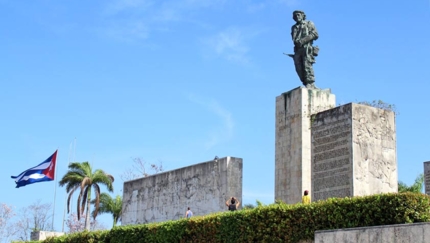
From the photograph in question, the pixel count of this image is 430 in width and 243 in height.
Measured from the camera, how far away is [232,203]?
689 inches

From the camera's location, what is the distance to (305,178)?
1734cm

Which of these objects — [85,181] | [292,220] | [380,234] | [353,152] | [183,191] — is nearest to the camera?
[380,234]

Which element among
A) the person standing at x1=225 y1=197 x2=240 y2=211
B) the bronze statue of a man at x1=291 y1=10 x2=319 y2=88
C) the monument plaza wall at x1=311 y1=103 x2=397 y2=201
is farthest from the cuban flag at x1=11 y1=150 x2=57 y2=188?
the monument plaza wall at x1=311 y1=103 x2=397 y2=201

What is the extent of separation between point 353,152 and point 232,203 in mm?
3252

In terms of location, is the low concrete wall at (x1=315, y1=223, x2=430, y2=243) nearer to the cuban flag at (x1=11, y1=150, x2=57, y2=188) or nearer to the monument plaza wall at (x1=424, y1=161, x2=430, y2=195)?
the monument plaza wall at (x1=424, y1=161, x2=430, y2=195)

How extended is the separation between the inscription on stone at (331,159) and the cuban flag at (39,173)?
12.3 metres

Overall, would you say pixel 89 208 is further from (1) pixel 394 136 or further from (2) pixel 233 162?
(1) pixel 394 136

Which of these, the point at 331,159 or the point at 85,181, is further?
the point at 85,181

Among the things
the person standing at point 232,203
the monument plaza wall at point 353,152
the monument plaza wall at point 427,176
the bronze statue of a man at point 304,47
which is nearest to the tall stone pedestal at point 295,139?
the monument plaza wall at point 353,152

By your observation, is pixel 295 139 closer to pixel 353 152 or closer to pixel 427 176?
pixel 353 152

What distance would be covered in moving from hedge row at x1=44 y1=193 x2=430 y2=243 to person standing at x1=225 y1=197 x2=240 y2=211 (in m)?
1.48

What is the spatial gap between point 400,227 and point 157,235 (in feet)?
23.5

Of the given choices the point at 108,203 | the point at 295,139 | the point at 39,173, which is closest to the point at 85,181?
the point at 108,203

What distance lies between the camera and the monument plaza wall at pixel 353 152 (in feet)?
53.4
